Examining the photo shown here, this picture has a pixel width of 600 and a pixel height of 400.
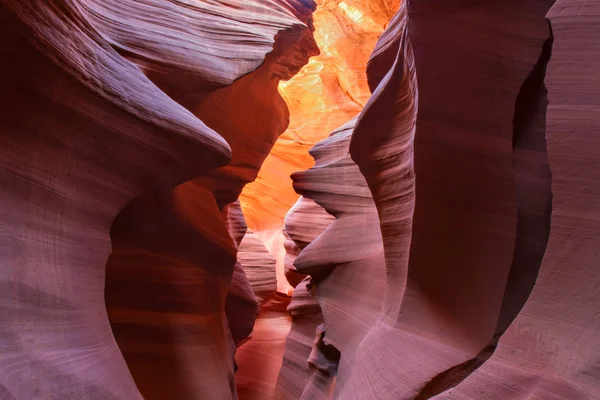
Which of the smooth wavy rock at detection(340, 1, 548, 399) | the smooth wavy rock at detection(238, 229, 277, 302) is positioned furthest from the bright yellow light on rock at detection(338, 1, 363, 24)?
the smooth wavy rock at detection(340, 1, 548, 399)

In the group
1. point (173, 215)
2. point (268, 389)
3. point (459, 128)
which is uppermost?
point (459, 128)

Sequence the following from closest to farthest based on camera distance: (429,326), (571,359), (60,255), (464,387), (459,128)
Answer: (571,359), (464,387), (60,255), (459,128), (429,326)

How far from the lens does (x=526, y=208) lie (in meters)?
2.06

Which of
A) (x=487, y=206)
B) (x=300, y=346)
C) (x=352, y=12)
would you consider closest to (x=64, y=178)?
(x=487, y=206)

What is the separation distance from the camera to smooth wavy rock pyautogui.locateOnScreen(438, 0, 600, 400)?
1493 mm

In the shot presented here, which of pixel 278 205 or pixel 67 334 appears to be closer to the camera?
pixel 67 334

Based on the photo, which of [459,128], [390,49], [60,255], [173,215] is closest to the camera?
[60,255]

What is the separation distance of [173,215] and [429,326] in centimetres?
172

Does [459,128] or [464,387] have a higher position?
[459,128]

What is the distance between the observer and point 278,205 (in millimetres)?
10016

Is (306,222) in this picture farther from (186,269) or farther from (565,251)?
(565,251)

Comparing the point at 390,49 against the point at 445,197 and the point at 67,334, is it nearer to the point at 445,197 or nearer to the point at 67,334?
the point at 445,197

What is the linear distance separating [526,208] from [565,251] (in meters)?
0.52

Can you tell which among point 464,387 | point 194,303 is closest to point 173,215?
point 194,303
